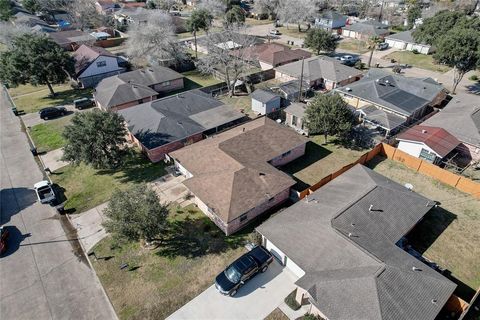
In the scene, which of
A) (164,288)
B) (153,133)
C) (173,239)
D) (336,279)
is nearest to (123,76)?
(153,133)

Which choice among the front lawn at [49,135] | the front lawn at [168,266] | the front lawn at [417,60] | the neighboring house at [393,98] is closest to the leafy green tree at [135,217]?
the front lawn at [168,266]

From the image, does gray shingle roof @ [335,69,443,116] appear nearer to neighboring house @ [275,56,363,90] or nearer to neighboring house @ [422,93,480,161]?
neighboring house @ [422,93,480,161]

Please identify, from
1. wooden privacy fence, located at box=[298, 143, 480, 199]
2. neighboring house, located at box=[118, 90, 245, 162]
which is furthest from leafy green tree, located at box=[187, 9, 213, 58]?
wooden privacy fence, located at box=[298, 143, 480, 199]

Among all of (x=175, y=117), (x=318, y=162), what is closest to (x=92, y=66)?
(x=175, y=117)

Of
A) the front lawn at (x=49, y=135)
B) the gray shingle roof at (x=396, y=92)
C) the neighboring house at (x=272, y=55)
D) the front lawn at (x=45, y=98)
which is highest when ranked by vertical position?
the neighboring house at (x=272, y=55)

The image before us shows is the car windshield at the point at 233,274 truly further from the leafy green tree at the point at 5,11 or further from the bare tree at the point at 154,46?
the leafy green tree at the point at 5,11

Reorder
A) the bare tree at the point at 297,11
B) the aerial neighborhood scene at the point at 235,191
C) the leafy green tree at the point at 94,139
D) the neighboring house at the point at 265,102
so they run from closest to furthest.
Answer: the aerial neighborhood scene at the point at 235,191 < the leafy green tree at the point at 94,139 < the neighboring house at the point at 265,102 < the bare tree at the point at 297,11

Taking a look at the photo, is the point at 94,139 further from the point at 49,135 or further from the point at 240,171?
the point at 240,171
